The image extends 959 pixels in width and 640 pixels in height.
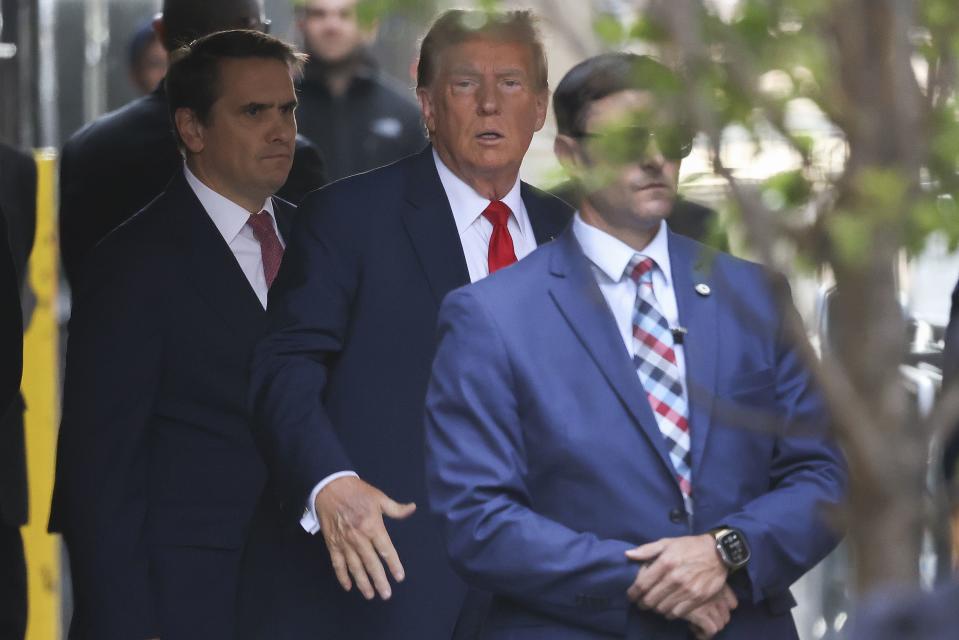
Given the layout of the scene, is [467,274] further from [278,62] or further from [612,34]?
[612,34]

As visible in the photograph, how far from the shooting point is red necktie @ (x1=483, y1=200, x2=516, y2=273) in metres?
4.61

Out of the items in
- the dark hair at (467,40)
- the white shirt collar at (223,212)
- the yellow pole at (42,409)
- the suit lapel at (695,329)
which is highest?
the dark hair at (467,40)

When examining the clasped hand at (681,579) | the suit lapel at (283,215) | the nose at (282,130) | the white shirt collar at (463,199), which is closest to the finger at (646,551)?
the clasped hand at (681,579)

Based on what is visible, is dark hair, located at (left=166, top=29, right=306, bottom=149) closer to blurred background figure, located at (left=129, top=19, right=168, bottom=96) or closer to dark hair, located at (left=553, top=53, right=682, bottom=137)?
dark hair, located at (left=553, top=53, right=682, bottom=137)

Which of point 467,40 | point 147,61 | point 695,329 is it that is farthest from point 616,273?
point 147,61

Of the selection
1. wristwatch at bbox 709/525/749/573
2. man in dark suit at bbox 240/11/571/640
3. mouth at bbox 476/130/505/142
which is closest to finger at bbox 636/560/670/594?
wristwatch at bbox 709/525/749/573

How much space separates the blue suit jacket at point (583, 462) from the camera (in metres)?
3.61

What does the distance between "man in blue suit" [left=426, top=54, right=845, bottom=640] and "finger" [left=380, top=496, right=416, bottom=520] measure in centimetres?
31

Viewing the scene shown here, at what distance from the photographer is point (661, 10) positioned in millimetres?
2047

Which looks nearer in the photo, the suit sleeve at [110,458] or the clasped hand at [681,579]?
the clasped hand at [681,579]

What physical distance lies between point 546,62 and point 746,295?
3.79ft

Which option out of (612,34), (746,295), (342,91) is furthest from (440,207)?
(342,91)

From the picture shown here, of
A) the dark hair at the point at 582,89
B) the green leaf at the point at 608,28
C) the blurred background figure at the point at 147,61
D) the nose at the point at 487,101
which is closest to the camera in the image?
the green leaf at the point at 608,28

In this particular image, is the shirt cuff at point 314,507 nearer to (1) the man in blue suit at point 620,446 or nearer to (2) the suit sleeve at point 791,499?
(1) the man in blue suit at point 620,446
